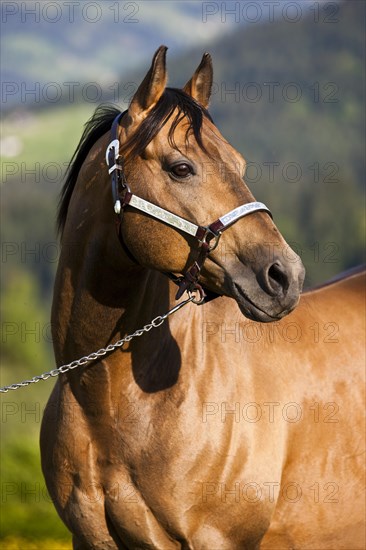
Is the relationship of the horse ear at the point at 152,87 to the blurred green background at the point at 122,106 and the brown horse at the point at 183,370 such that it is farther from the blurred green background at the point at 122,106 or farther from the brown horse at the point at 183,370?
the blurred green background at the point at 122,106

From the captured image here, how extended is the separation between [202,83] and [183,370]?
160 cm

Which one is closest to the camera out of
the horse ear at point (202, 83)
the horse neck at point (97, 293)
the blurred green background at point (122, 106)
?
the horse neck at point (97, 293)

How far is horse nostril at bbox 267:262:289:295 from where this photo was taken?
3990 millimetres

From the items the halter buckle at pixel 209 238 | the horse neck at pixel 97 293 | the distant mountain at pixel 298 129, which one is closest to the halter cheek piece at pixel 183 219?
the halter buckle at pixel 209 238

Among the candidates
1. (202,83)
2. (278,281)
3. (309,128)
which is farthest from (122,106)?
(309,128)

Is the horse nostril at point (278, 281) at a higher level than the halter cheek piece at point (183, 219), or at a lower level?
lower

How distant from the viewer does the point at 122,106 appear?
543 cm

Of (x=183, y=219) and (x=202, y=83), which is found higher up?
(x=202, y=83)

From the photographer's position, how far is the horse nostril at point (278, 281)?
13.1 feet

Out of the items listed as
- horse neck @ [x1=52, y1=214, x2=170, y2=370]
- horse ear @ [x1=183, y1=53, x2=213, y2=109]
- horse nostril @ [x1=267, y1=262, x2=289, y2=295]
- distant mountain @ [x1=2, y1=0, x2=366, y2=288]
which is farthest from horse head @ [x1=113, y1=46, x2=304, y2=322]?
distant mountain @ [x1=2, y1=0, x2=366, y2=288]

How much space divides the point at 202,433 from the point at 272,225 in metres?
1.22

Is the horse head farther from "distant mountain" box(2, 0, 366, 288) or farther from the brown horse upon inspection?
"distant mountain" box(2, 0, 366, 288)

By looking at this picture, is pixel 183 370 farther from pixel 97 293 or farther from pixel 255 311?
pixel 255 311

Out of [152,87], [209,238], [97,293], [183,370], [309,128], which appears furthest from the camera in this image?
[309,128]
